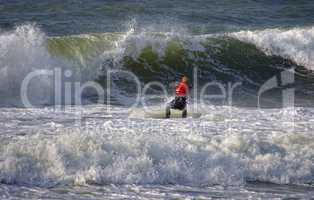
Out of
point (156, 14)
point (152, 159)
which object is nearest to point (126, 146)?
point (152, 159)

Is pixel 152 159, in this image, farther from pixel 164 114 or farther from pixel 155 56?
pixel 155 56

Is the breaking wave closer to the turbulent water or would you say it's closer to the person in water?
the turbulent water

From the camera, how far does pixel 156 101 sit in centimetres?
1648

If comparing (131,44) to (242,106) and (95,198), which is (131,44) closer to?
(242,106)

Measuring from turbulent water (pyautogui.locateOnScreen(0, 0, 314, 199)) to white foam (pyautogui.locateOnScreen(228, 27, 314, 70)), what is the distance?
46 mm

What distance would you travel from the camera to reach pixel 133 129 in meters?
13.1

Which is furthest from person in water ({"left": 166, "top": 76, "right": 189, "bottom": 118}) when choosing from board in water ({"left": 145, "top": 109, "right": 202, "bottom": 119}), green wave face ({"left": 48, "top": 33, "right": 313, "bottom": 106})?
green wave face ({"left": 48, "top": 33, "right": 313, "bottom": 106})

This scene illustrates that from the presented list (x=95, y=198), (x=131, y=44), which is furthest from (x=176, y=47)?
(x=95, y=198)

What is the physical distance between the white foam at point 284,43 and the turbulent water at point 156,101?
0.05 meters

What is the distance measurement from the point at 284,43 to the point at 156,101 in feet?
25.6

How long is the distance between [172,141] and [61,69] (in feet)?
21.7

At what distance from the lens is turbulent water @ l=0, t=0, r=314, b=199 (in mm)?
10781

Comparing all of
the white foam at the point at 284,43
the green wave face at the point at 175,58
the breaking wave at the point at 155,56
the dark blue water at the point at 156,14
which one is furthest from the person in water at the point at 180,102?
the white foam at the point at 284,43

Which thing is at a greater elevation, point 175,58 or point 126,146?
point 175,58
